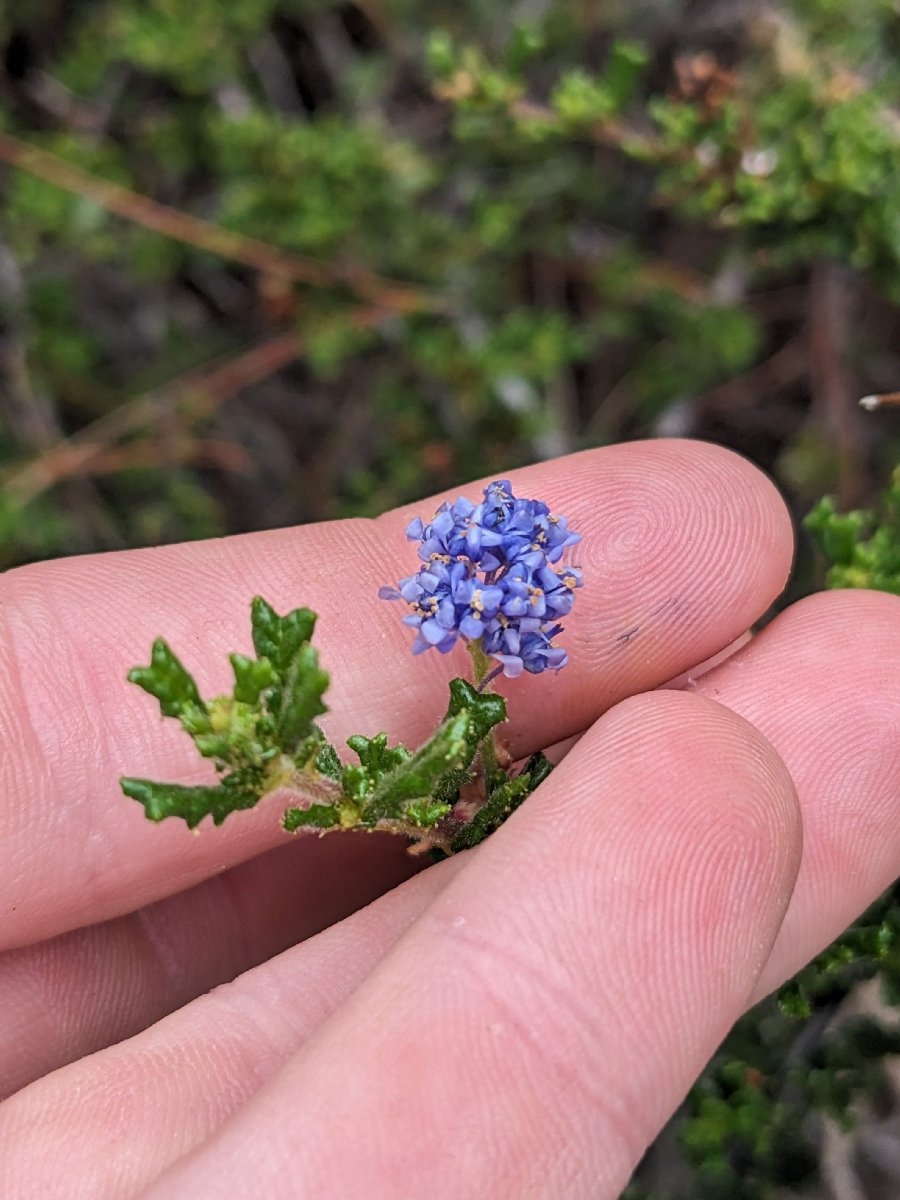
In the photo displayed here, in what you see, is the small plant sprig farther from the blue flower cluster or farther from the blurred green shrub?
the blurred green shrub

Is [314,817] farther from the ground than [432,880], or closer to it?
farther from the ground

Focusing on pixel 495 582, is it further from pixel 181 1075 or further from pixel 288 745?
pixel 181 1075

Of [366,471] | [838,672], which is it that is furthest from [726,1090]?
[366,471]

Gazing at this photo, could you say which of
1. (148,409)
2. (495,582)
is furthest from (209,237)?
(495,582)

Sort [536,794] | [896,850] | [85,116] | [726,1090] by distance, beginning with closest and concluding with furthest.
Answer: [536,794] → [896,850] → [726,1090] → [85,116]

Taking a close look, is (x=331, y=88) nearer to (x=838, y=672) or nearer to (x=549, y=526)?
(x=549, y=526)

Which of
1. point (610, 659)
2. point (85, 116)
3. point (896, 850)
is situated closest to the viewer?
point (896, 850)
